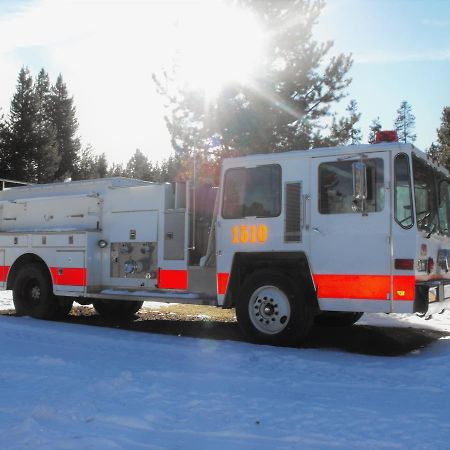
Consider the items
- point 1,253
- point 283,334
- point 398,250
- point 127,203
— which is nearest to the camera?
point 398,250

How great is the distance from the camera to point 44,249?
33.1 ft

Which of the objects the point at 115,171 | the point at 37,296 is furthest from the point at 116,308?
the point at 115,171

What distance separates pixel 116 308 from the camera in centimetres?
1084

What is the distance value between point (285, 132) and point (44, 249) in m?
10.3

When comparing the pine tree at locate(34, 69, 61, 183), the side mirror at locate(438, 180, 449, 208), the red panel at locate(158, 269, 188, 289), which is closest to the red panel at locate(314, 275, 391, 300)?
the side mirror at locate(438, 180, 449, 208)

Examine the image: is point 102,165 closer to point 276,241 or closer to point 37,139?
point 37,139

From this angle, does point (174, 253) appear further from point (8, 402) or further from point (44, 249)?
point (8, 402)

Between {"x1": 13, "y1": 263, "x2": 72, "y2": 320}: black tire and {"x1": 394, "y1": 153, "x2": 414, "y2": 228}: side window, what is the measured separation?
615 centimetres

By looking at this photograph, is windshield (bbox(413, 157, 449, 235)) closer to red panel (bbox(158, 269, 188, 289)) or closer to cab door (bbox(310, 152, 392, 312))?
cab door (bbox(310, 152, 392, 312))

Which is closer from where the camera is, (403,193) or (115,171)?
(403,193)

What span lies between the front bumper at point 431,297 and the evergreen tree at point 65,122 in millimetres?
50509

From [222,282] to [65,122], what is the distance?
172ft

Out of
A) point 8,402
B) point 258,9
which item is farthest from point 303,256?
point 258,9

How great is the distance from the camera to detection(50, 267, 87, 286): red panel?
376 inches
